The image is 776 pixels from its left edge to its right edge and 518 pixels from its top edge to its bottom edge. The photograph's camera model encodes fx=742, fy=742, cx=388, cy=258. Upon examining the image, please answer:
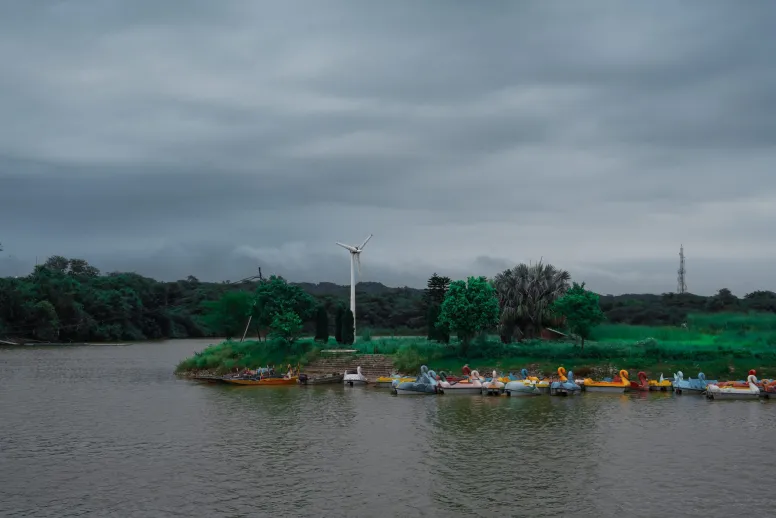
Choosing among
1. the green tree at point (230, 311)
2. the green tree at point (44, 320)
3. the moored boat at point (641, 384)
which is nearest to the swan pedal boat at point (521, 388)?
the moored boat at point (641, 384)

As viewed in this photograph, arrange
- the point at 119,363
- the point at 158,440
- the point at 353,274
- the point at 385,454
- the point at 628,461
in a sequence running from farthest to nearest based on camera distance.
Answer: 1. the point at 119,363
2. the point at 353,274
3. the point at 158,440
4. the point at 385,454
5. the point at 628,461

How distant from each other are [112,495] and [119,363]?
223ft

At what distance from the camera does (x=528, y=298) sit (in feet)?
215

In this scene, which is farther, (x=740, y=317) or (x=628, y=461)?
(x=740, y=317)

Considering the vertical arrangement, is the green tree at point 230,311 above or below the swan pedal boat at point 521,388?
above

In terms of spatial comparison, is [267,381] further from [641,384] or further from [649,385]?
[649,385]

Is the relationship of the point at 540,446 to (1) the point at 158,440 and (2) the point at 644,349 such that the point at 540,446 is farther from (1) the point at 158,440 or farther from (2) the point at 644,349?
(2) the point at 644,349

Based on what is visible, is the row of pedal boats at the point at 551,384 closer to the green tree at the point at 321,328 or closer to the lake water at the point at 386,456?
the lake water at the point at 386,456

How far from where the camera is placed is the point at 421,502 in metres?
22.3

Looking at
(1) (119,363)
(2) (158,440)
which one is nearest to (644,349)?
(2) (158,440)

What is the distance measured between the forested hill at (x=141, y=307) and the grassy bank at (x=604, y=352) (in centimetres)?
2764

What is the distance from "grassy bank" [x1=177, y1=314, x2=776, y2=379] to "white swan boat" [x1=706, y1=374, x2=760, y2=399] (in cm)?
426

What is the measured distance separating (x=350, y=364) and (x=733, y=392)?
2830cm

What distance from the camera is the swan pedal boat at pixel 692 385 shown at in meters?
47.0
